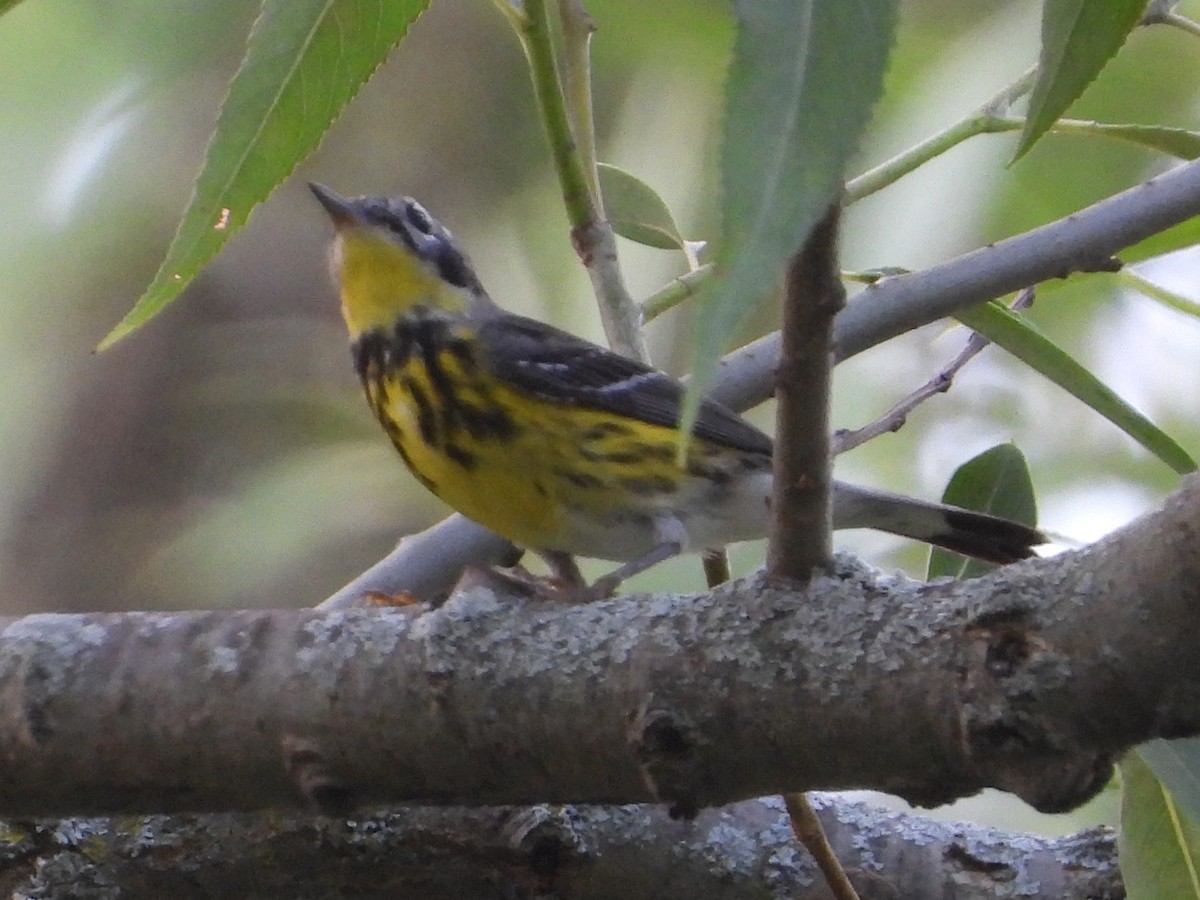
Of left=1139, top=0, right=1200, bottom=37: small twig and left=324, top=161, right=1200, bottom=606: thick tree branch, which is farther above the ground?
left=1139, top=0, right=1200, bottom=37: small twig

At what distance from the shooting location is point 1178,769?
→ 1343 mm

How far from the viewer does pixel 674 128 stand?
11.4 ft

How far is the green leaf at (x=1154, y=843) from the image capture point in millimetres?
1463

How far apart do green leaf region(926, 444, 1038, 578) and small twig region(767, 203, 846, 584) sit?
0.75 metres

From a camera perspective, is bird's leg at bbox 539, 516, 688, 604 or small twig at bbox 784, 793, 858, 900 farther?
bird's leg at bbox 539, 516, 688, 604

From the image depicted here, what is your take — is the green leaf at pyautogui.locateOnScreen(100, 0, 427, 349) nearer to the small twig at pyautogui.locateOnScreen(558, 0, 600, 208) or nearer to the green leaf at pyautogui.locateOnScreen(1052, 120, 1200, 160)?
the small twig at pyautogui.locateOnScreen(558, 0, 600, 208)

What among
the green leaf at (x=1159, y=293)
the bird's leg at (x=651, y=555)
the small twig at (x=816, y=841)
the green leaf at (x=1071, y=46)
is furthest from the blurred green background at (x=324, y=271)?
the green leaf at (x=1071, y=46)

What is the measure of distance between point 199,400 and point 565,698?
11.2 feet

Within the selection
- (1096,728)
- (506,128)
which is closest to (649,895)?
(1096,728)

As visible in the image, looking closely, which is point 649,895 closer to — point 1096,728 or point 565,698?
point 565,698

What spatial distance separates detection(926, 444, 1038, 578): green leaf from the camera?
186 cm

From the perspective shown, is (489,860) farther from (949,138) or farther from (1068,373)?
(949,138)

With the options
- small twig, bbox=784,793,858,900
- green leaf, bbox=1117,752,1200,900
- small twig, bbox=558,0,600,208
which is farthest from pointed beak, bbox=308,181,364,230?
green leaf, bbox=1117,752,1200,900

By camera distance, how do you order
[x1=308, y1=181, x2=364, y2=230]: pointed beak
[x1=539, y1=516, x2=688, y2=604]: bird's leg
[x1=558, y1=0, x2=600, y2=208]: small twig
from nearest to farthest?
1. [x1=558, y1=0, x2=600, y2=208]: small twig
2. [x1=539, y1=516, x2=688, y2=604]: bird's leg
3. [x1=308, y1=181, x2=364, y2=230]: pointed beak
